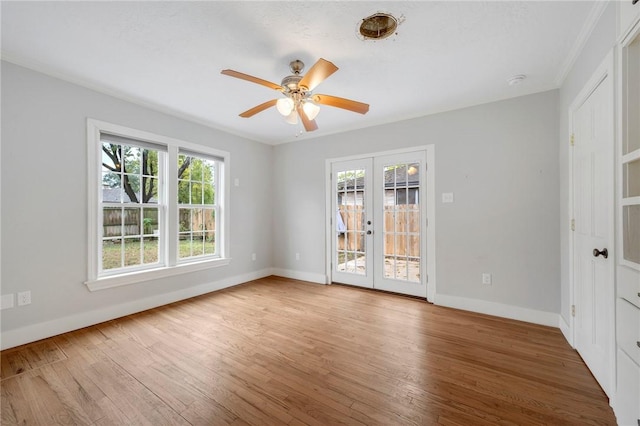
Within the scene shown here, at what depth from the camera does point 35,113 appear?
245 centimetres

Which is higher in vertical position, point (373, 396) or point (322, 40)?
point (322, 40)

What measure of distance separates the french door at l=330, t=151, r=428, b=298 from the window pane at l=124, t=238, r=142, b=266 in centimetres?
277

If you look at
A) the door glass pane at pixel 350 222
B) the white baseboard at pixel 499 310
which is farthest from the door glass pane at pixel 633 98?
the door glass pane at pixel 350 222

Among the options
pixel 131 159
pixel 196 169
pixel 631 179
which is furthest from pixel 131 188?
pixel 631 179

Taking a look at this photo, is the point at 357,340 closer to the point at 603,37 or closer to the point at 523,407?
the point at 523,407

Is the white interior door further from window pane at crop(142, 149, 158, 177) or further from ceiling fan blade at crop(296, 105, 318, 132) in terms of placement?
window pane at crop(142, 149, 158, 177)

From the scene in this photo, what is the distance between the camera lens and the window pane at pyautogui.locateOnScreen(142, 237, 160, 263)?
3344 millimetres

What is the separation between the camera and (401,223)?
3738mm

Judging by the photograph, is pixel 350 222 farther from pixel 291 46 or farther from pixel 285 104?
pixel 291 46

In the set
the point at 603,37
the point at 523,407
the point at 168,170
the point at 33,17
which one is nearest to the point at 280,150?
the point at 168,170

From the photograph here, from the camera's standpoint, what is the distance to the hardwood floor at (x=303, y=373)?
1.55 meters

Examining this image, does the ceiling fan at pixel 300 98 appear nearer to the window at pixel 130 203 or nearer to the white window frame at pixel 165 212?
the white window frame at pixel 165 212

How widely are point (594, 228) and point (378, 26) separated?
2.21 meters

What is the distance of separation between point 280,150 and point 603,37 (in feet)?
13.8
